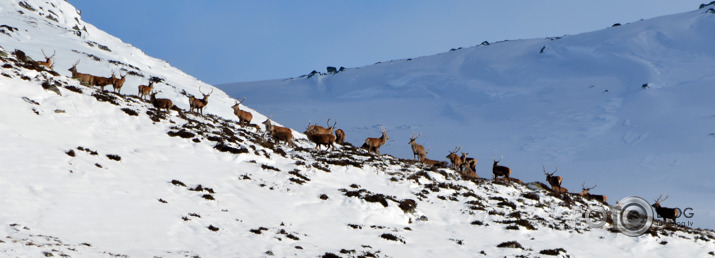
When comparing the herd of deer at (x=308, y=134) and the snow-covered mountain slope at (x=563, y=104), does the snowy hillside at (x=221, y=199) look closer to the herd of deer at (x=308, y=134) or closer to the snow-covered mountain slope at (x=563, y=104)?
the herd of deer at (x=308, y=134)

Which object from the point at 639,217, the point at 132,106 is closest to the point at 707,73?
the point at 639,217

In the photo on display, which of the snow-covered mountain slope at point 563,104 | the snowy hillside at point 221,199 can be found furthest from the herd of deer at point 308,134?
the snow-covered mountain slope at point 563,104

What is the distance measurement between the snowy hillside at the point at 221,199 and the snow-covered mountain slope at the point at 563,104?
28069mm

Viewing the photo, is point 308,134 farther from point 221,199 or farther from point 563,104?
point 563,104

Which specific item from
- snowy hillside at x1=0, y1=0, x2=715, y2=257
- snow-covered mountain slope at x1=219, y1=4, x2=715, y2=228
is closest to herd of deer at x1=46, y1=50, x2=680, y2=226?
snowy hillside at x1=0, y1=0, x2=715, y2=257

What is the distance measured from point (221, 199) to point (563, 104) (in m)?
85.8

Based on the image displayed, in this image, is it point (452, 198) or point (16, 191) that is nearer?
point (16, 191)

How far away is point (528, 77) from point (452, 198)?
96359 millimetres

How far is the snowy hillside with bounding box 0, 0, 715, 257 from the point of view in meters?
13.5

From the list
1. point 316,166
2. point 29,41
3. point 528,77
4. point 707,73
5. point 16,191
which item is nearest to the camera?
point 16,191

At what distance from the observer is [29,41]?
49.5 meters

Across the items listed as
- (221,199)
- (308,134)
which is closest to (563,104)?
(308,134)

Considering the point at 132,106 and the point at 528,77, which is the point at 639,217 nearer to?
the point at 132,106

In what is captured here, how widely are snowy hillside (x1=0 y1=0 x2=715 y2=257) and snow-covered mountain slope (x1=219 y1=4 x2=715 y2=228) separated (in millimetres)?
28069
